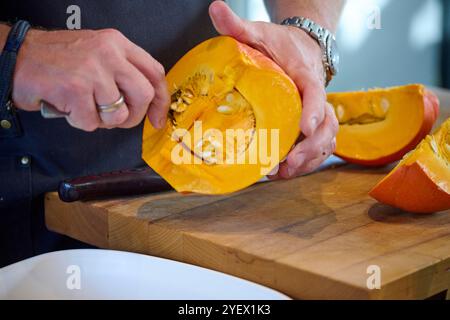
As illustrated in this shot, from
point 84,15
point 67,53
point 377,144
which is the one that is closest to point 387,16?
point 377,144

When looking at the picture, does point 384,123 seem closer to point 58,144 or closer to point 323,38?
point 323,38

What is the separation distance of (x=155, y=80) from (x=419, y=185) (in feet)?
1.42

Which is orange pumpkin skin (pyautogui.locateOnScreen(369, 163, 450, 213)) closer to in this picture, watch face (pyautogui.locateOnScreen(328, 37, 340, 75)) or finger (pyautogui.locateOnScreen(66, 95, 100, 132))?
watch face (pyautogui.locateOnScreen(328, 37, 340, 75))

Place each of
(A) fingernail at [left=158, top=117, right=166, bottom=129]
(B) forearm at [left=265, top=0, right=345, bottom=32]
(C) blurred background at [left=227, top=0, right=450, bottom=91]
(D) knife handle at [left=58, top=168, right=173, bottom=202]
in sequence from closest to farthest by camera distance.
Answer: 1. (A) fingernail at [left=158, top=117, right=166, bottom=129]
2. (D) knife handle at [left=58, top=168, right=173, bottom=202]
3. (B) forearm at [left=265, top=0, right=345, bottom=32]
4. (C) blurred background at [left=227, top=0, right=450, bottom=91]

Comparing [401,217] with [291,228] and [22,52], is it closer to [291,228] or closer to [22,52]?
[291,228]

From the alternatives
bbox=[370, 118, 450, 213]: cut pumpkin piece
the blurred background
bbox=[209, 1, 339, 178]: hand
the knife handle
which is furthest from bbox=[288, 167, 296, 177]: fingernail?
the blurred background

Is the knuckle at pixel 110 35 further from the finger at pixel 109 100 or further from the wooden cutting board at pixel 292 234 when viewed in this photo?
the wooden cutting board at pixel 292 234

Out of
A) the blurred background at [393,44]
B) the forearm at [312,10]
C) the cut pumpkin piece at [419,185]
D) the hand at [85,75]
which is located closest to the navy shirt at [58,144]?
the forearm at [312,10]

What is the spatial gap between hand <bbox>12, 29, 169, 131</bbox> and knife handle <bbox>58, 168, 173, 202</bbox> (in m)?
0.25

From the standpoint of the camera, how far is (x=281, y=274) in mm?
869

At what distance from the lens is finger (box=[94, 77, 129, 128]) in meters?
0.88

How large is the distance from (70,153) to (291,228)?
0.48 m

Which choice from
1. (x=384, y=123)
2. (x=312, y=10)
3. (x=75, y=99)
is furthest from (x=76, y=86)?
(x=384, y=123)
